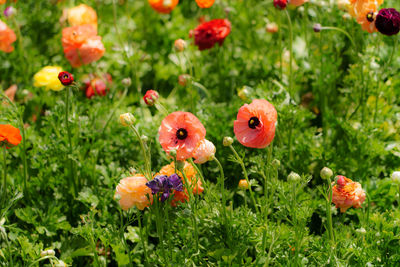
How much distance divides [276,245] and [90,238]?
22.8 inches

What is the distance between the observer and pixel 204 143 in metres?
1.47

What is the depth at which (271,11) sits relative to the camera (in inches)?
105

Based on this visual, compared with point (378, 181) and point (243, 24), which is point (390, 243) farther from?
point (243, 24)

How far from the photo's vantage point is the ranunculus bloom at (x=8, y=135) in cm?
159

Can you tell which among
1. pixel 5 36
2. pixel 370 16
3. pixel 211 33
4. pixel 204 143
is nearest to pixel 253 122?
pixel 204 143

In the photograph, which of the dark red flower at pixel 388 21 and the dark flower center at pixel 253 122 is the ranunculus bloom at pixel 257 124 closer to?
the dark flower center at pixel 253 122

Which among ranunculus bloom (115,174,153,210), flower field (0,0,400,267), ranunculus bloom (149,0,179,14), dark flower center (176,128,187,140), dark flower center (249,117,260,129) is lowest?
flower field (0,0,400,267)

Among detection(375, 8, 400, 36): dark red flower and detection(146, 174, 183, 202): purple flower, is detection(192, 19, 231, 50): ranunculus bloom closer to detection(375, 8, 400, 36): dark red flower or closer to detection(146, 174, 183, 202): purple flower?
detection(375, 8, 400, 36): dark red flower

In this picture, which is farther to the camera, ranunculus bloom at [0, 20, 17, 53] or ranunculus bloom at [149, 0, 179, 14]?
ranunculus bloom at [149, 0, 179, 14]

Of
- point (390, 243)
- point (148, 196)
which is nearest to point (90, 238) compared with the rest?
point (148, 196)

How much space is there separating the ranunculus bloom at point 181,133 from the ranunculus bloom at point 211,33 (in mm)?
941

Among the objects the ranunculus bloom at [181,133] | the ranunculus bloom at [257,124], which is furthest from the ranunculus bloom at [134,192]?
the ranunculus bloom at [257,124]

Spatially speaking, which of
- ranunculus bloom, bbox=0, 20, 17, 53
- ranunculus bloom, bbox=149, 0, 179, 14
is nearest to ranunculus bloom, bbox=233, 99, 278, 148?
ranunculus bloom, bbox=149, 0, 179, 14

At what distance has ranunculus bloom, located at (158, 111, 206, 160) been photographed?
1443mm
